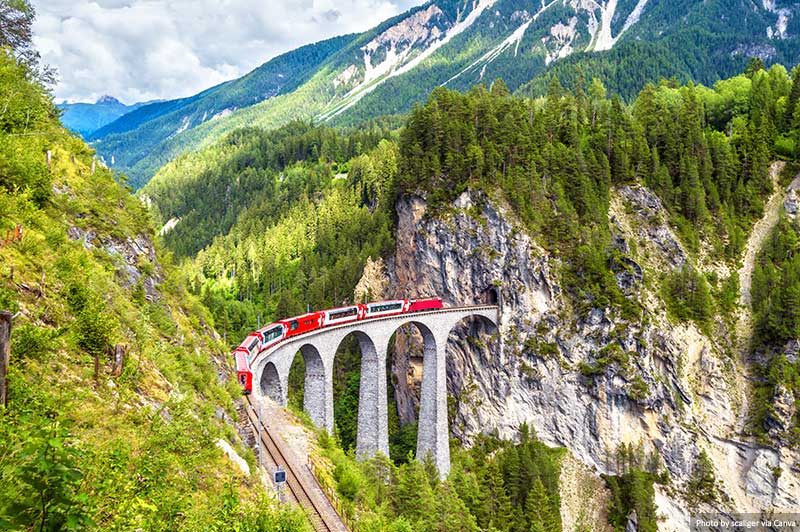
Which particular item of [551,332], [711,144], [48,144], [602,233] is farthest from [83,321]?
[711,144]

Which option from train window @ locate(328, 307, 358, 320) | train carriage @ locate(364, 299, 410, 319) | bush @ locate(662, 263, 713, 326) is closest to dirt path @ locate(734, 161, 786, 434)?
bush @ locate(662, 263, 713, 326)

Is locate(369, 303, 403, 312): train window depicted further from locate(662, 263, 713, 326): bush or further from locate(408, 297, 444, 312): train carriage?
locate(662, 263, 713, 326): bush

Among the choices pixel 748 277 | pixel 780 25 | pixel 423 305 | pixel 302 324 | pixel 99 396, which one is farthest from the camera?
pixel 780 25

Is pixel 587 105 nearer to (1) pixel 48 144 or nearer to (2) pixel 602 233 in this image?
(2) pixel 602 233

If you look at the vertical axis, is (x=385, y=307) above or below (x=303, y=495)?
above

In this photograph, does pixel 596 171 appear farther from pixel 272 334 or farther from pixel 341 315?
pixel 272 334

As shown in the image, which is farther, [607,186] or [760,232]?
[607,186]

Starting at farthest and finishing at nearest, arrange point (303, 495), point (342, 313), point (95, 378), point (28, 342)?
point (342, 313) → point (303, 495) → point (95, 378) → point (28, 342)

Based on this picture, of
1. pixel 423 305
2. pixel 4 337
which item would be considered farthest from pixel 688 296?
pixel 4 337
